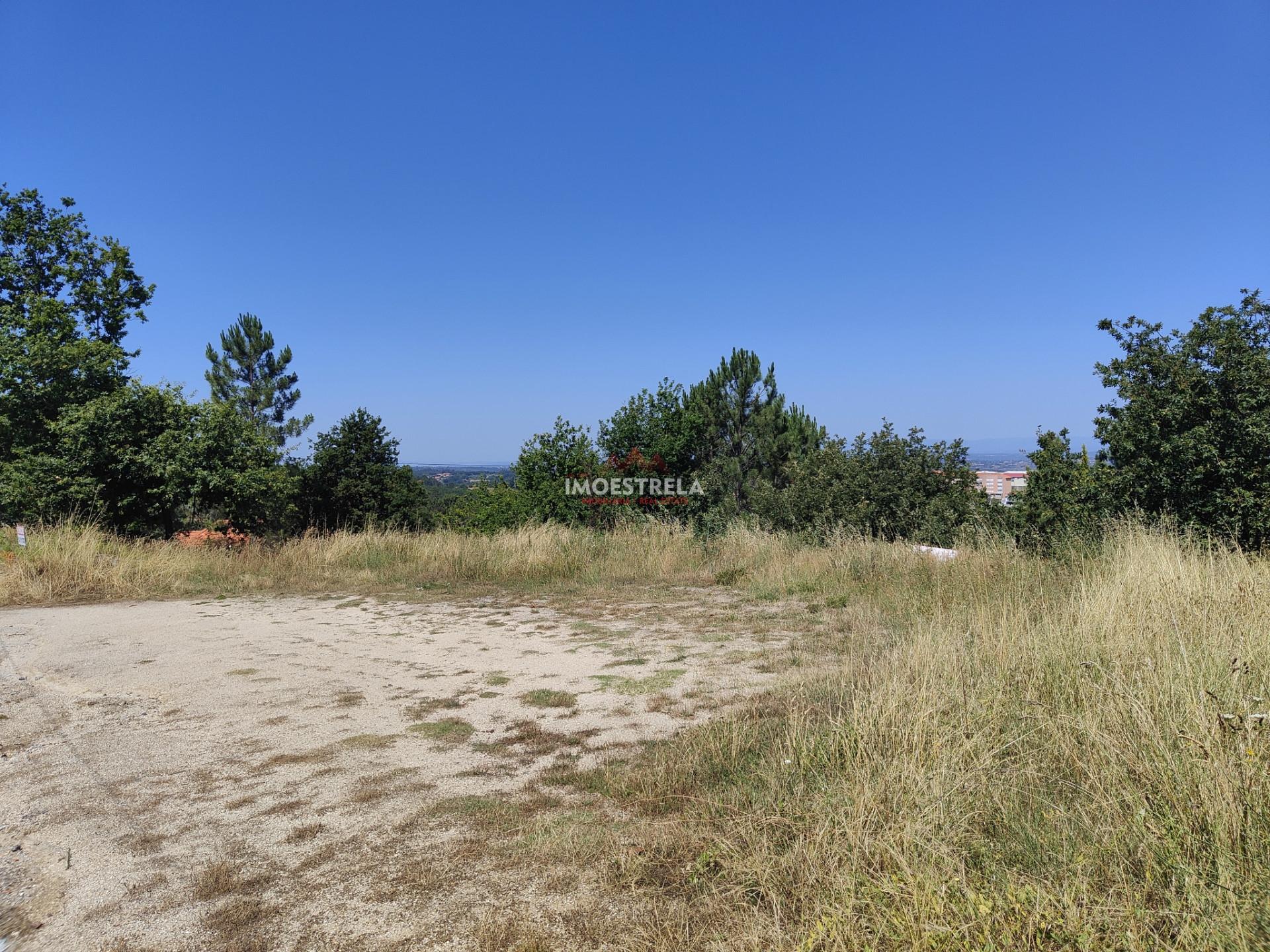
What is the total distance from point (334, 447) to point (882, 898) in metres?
16.9

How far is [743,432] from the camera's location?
63.5ft

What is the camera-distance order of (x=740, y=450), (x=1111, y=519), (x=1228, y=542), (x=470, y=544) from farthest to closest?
(x=740, y=450)
(x=470, y=544)
(x=1111, y=519)
(x=1228, y=542)

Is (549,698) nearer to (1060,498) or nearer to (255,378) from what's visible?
(1060,498)

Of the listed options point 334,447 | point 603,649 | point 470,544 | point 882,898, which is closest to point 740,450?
point 470,544

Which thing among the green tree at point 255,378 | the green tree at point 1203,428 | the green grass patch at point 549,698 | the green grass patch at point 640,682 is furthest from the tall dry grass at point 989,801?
the green tree at point 255,378

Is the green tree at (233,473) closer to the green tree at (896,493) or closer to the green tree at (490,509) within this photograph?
the green tree at (490,509)

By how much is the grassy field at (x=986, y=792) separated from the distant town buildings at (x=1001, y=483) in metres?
6.15

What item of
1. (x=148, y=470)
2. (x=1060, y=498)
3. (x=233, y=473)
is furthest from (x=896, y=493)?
(x=148, y=470)

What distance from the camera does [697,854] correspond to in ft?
8.81

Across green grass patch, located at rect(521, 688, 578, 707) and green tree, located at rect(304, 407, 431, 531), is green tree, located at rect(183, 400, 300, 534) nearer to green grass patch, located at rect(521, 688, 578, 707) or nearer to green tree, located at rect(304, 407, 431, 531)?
green tree, located at rect(304, 407, 431, 531)

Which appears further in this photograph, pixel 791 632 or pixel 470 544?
pixel 470 544

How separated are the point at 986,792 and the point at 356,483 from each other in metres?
16.3

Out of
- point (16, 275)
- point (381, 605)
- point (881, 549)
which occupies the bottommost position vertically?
point (381, 605)

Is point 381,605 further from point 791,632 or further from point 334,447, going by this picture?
point 334,447
